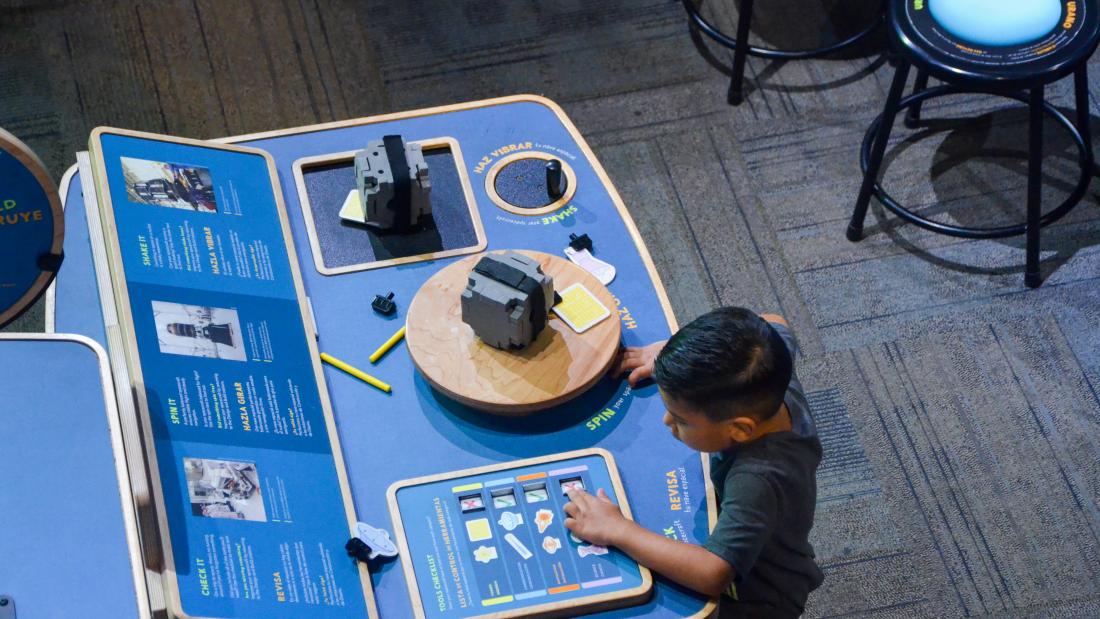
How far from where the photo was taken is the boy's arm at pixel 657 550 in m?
1.76

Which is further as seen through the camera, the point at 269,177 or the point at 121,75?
the point at 121,75

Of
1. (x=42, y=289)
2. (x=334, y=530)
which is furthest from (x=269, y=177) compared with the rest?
(x=334, y=530)

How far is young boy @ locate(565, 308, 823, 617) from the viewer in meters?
1.75

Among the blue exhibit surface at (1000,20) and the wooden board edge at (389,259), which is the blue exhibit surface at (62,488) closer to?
the wooden board edge at (389,259)

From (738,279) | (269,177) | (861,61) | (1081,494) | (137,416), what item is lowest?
(1081,494)

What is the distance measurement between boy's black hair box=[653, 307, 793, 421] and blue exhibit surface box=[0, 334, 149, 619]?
0.77 m

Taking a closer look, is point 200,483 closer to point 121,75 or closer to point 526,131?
point 526,131

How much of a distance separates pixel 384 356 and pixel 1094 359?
6.31ft

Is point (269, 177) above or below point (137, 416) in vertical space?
above

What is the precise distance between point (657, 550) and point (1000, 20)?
1.64 m

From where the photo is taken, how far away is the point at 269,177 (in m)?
2.23

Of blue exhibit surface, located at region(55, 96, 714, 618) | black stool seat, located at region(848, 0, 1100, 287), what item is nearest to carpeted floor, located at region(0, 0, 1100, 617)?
black stool seat, located at region(848, 0, 1100, 287)

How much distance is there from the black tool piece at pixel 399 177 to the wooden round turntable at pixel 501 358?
0.55 feet

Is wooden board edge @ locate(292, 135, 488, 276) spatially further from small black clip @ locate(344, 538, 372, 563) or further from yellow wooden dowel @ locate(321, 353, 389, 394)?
small black clip @ locate(344, 538, 372, 563)
